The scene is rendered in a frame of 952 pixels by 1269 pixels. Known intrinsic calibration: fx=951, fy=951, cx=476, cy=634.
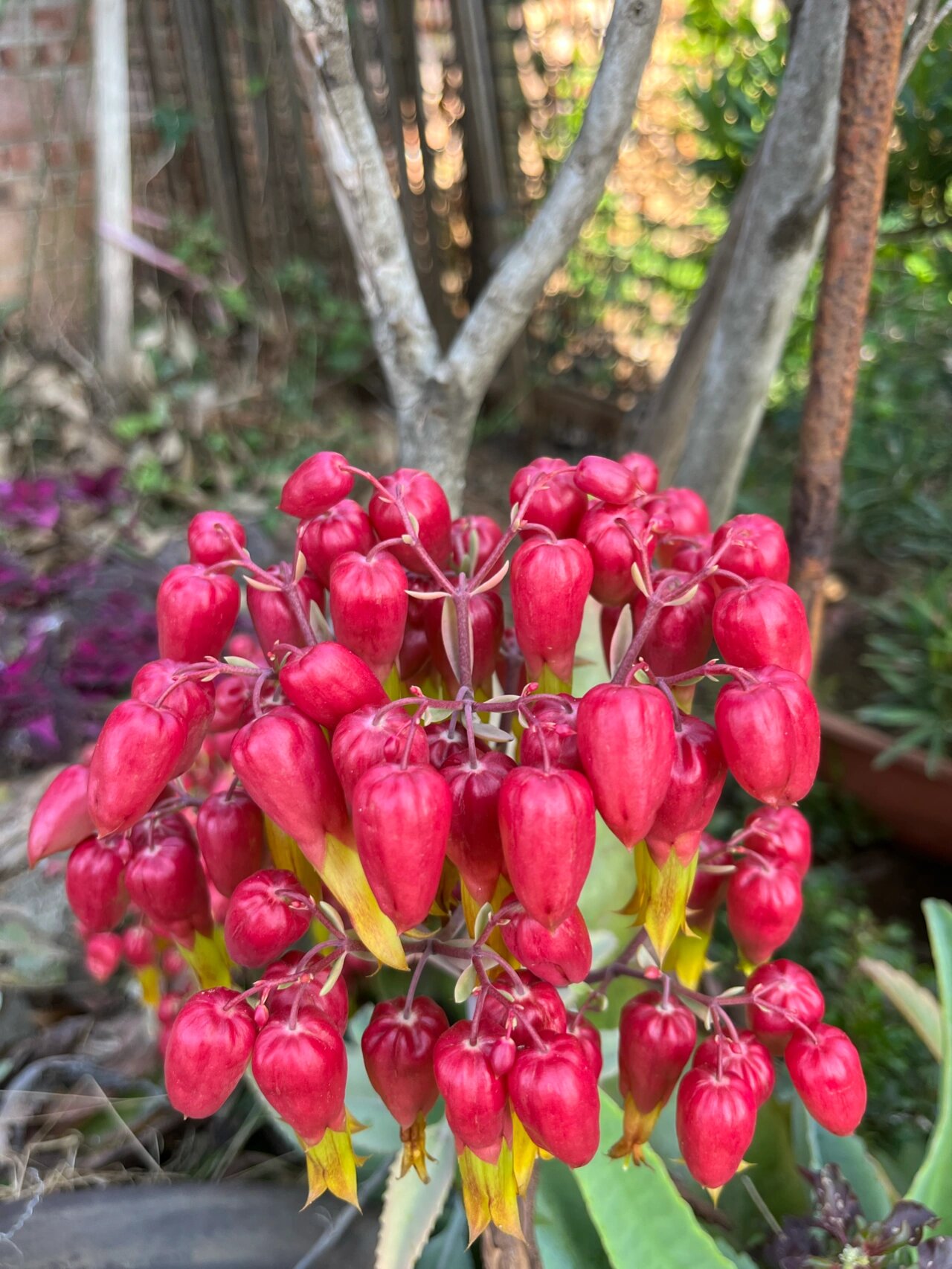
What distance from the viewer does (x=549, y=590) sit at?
1.49ft

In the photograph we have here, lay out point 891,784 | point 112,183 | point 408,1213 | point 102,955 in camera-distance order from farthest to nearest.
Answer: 1. point 112,183
2. point 891,784
3. point 102,955
4. point 408,1213

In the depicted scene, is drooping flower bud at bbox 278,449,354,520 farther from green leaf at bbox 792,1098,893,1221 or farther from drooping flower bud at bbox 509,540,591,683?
A: green leaf at bbox 792,1098,893,1221

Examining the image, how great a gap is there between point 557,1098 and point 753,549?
27cm

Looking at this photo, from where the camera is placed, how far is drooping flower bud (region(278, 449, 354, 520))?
19.4 inches

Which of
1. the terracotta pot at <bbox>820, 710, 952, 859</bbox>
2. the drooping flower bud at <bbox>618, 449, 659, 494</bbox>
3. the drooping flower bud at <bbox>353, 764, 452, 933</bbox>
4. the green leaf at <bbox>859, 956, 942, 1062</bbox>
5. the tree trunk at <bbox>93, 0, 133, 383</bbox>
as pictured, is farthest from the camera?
the tree trunk at <bbox>93, 0, 133, 383</bbox>

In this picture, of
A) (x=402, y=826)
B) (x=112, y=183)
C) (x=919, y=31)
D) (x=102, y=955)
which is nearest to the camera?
(x=402, y=826)

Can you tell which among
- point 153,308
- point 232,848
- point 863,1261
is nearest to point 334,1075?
point 232,848

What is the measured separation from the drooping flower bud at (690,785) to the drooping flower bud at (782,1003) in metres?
0.11

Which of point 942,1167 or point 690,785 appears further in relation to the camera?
point 942,1167

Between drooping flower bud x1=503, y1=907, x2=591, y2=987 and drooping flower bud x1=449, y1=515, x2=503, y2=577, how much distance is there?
191 mm

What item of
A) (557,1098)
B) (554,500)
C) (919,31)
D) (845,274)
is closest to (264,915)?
(557,1098)

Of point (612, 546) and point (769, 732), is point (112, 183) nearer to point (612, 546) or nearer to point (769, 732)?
point (612, 546)

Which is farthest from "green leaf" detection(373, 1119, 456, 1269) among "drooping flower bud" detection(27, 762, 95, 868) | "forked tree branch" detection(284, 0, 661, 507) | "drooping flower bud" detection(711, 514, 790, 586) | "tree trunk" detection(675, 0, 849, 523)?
"tree trunk" detection(675, 0, 849, 523)

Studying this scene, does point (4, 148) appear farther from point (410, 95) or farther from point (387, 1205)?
point (387, 1205)
